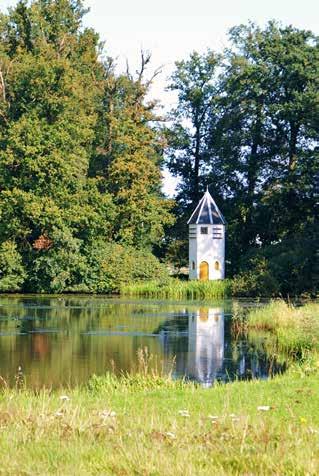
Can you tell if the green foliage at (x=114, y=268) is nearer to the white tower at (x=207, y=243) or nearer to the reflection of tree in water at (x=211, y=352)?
the white tower at (x=207, y=243)

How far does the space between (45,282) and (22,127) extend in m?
8.64

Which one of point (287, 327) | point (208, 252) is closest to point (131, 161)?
point (208, 252)

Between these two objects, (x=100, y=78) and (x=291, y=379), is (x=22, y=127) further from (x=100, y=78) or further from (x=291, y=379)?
(x=291, y=379)

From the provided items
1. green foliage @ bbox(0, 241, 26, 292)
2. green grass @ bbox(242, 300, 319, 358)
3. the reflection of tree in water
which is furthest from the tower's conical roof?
green grass @ bbox(242, 300, 319, 358)

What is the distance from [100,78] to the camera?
176 ft

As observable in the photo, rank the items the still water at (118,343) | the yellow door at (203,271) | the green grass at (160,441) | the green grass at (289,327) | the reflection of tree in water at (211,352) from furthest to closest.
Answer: the yellow door at (203,271) < the green grass at (289,327) < the still water at (118,343) < the reflection of tree in water at (211,352) < the green grass at (160,441)

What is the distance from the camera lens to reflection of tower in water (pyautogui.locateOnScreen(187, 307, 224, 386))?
18156 mm

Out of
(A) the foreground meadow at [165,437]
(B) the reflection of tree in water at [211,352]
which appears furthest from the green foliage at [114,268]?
(A) the foreground meadow at [165,437]

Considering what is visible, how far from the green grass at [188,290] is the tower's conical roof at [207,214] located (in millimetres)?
5118

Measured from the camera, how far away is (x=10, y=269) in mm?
46250

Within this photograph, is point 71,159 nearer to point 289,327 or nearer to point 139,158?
point 139,158

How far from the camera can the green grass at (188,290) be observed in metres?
46.0

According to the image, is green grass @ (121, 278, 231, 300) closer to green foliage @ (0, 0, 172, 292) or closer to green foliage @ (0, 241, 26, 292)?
green foliage @ (0, 0, 172, 292)

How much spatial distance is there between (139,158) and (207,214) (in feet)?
17.6
